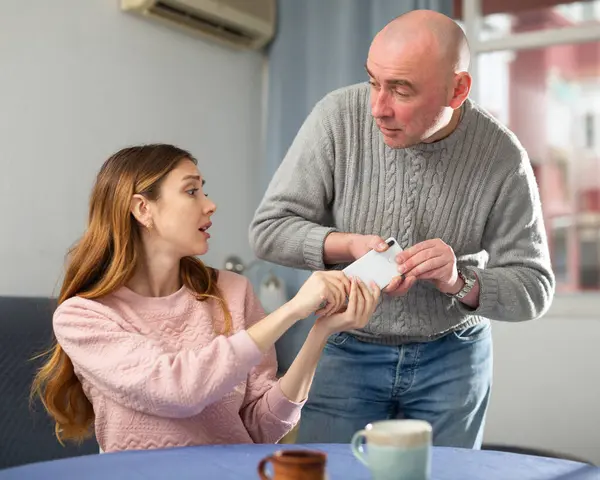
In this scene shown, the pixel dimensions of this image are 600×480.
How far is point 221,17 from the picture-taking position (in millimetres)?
3258

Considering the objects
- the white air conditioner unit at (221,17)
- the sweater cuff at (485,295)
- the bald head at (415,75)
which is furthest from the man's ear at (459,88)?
Result: the white air conditioner unit at (221,17)

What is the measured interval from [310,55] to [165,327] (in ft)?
7.44

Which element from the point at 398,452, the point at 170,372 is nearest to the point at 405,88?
the point at 170,372

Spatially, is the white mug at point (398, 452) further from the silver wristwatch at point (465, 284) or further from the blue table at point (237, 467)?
the silver wristwatch at point (465, 284)

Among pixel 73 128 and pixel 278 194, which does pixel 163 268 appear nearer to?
pixel 278 194

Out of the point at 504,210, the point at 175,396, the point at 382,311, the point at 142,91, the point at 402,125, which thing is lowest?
the point at 175,396

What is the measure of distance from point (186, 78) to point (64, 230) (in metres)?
0.86

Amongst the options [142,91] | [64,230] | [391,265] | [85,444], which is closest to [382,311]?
[391,265]

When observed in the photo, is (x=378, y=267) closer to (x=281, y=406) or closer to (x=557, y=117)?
(x=281, y=406)

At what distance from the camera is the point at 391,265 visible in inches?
56.7

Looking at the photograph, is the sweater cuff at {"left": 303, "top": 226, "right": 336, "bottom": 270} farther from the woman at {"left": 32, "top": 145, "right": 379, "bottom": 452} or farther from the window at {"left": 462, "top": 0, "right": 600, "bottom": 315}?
the window at {"left": 462, "top": 0, "right": 600, "bottom": 315}

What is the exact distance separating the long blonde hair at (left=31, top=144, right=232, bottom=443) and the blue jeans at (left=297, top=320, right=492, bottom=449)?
26 centimetres

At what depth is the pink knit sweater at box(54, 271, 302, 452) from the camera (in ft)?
4.54

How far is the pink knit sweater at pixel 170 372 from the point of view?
1.38 m
